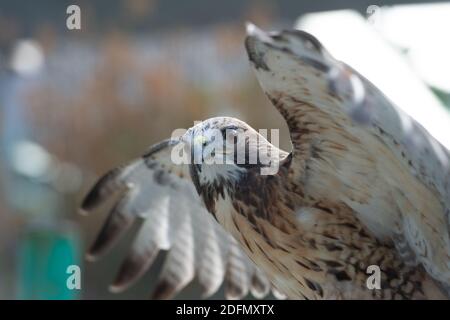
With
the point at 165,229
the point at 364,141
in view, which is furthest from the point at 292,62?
the point at 165,229

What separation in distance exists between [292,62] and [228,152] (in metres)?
0.33

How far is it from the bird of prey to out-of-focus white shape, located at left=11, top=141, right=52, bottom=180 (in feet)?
7.34

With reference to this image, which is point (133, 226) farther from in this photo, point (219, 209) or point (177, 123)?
point (177, 123)

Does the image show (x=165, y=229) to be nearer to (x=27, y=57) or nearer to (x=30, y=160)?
(x=30, y=160)

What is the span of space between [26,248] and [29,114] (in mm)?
798

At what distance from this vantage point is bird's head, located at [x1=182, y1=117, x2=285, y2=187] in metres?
1.54

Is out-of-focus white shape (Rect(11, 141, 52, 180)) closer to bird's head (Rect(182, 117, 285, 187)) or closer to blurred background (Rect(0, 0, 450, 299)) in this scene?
blurred background (Rect(0, 0, 450, 299))

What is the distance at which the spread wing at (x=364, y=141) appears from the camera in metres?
1.25

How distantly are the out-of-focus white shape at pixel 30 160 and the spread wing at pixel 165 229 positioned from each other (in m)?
2.01

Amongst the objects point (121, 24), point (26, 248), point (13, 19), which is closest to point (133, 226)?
point (26, 248)

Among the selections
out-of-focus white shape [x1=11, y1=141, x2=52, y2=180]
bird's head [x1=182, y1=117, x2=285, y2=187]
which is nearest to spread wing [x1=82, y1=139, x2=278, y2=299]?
bird's head [x1=182, y1=117, x2=285, y2=187]

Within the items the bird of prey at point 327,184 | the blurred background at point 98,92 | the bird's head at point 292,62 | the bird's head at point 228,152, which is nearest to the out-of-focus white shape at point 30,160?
the blurred background at point 98,92

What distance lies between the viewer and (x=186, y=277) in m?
2.08

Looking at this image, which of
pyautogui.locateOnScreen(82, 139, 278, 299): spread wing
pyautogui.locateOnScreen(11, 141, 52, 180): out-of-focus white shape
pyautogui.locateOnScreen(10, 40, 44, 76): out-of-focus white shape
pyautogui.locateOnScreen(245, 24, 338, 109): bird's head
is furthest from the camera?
pyautogui.locateOnScreen(10, 40, 44, 76): out-of-focus white shape
